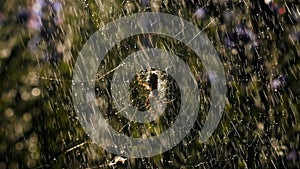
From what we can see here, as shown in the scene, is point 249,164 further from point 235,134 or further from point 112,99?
point 112,99

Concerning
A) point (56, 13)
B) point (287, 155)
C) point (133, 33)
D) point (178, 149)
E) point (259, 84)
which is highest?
point (56, 13)

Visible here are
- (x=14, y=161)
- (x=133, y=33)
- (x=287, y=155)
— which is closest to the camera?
(x=14, y=161)

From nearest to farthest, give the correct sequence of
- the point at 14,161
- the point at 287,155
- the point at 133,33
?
1. the point at 14,161
2. the point at 133,33
3. the point at 287,155

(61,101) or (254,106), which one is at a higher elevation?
(61,101)

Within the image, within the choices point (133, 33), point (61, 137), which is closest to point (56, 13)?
point (133, 33)

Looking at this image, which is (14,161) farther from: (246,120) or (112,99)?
(246,120)

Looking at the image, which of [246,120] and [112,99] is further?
[246,120]

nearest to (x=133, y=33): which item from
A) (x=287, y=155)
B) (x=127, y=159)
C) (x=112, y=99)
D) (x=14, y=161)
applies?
(x=112, y=99)
